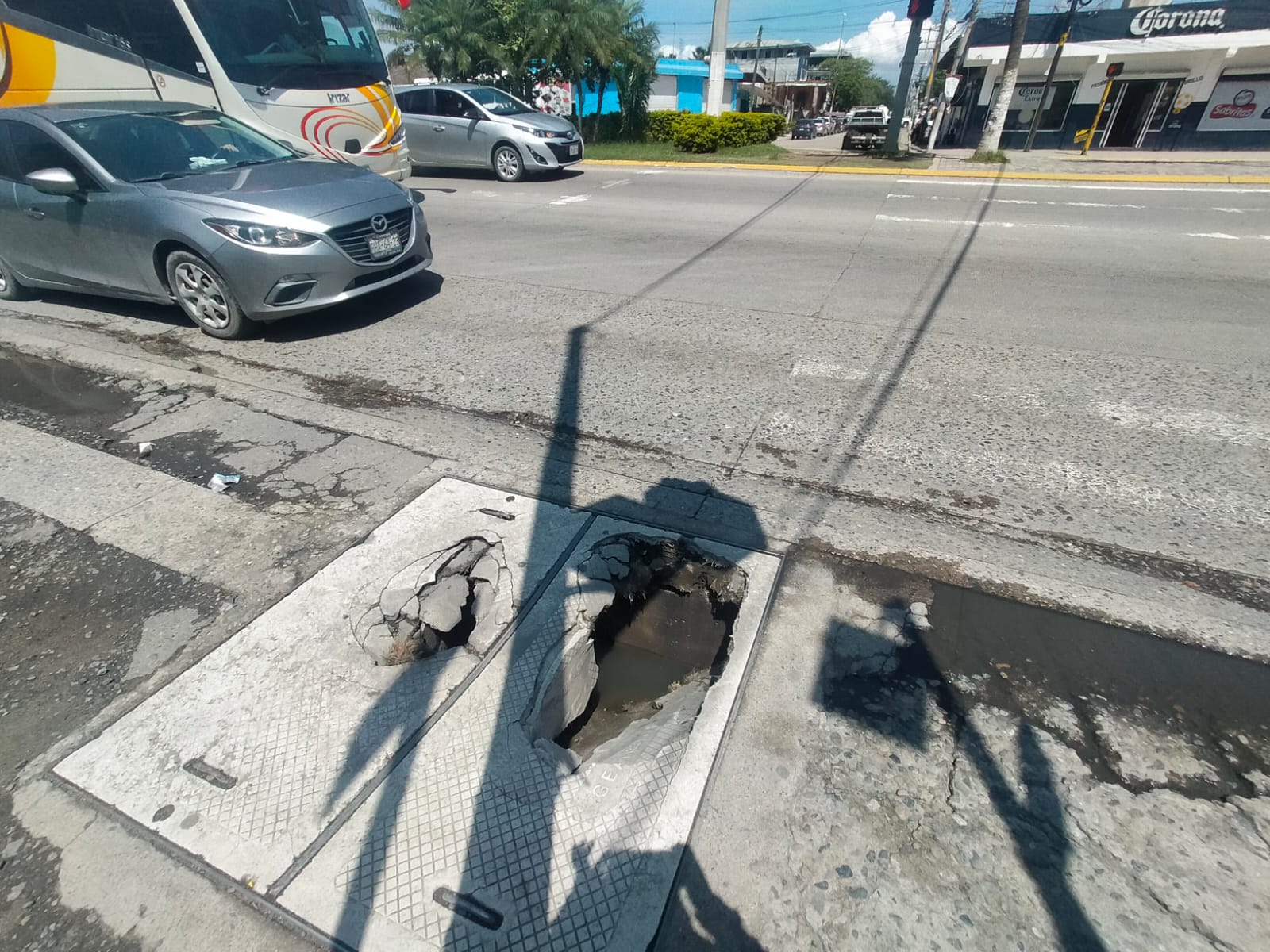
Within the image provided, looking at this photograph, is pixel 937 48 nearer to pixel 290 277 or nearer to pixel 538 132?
pixel 538 132

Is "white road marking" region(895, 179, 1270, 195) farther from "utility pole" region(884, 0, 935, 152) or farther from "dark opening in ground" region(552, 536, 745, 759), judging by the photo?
"dark opening in ground" region(552, 536, 745, 759)

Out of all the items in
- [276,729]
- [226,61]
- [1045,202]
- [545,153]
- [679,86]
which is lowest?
[276,729]

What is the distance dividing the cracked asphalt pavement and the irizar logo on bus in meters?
21.0

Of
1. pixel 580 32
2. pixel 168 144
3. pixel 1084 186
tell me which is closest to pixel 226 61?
pixel 168 144

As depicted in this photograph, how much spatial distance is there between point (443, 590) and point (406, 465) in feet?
3.90

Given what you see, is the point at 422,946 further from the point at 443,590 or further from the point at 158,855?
the point at 443,590

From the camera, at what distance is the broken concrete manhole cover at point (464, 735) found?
1790 millimetres

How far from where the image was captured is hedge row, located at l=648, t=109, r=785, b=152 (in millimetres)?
19547

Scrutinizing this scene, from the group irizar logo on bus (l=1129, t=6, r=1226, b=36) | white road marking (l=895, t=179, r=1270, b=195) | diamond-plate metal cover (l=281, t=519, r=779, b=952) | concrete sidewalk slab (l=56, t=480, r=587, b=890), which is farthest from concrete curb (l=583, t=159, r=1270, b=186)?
diamond-plate metal cover (l=281, t=519, r=779, b=952)

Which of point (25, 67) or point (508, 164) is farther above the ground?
point (25, 67)

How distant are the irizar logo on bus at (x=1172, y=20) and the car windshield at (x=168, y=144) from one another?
90.1 feet

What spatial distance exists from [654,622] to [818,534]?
915 millimetres

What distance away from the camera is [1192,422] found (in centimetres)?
409

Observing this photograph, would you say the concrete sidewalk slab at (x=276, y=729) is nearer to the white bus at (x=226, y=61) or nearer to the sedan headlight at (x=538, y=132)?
the white bus at (x=226, y=61)
